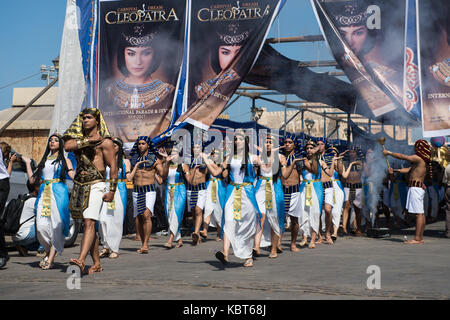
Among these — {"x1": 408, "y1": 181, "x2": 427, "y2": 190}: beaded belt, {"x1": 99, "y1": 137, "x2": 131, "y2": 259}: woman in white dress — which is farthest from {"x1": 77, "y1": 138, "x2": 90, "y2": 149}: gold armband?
{"x1": 408, "y1": 181, "x2": 427, "y2": 190}: beaded belt

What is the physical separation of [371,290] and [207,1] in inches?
345

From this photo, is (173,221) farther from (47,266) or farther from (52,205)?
(47,266)

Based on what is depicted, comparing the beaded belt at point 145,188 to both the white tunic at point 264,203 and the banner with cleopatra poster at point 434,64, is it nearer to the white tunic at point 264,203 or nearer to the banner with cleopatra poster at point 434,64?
the white tunic at point 264,203

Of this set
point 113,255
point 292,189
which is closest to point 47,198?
point 113,255

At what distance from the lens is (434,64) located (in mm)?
11031

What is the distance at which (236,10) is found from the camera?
12406mm

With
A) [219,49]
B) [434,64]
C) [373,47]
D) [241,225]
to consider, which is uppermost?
[219,49]

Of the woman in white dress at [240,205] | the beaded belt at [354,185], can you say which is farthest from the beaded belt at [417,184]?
the woman in white dress at [240,205]

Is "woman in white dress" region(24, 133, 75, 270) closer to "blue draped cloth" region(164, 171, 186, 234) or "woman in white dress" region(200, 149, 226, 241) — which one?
"blue draped cloth" region(164, 171, 186, 234)

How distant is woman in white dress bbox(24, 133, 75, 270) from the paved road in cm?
32

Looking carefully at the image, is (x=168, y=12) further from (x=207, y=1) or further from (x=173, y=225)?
(x=173, y=225)

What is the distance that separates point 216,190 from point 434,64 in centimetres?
470

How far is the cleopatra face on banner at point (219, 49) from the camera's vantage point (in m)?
12.2
